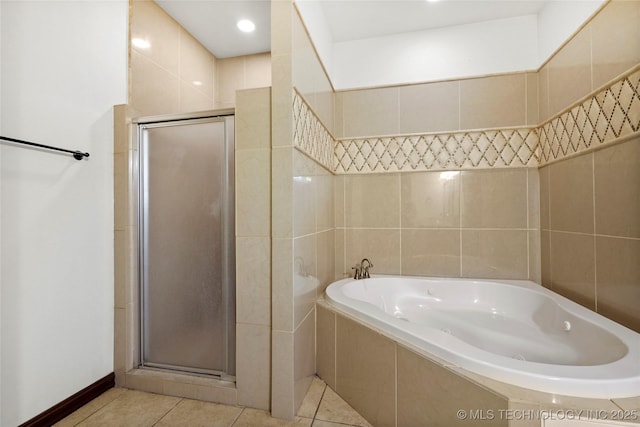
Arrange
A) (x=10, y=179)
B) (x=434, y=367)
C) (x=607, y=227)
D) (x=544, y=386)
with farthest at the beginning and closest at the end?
1. (x=607, y=227)
2. (x=10, y=179)
3. (x=434, y=367)
4. (x=544, y=386)

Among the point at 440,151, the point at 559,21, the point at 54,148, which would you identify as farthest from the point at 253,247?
the point at 559,21

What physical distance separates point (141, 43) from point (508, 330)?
10.2ft

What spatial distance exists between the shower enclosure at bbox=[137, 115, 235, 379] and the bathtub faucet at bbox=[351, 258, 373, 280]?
0.99m

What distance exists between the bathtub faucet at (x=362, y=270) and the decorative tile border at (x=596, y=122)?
1.48 meters

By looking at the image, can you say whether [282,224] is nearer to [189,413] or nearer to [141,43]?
[189,413]

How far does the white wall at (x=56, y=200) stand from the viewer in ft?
4.11

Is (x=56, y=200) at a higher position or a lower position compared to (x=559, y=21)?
lower

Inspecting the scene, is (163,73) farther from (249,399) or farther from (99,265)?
(249,399)

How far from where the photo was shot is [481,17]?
2.24m

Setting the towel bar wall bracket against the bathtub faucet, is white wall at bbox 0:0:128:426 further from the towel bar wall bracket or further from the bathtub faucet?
the bathtub faucet

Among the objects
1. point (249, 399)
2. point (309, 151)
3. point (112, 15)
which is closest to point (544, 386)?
point (249, 399)

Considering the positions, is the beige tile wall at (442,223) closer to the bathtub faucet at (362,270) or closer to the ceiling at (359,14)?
the bathtub faucet at (362,270)

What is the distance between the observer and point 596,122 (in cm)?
156

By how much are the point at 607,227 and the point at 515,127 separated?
1028 mm
